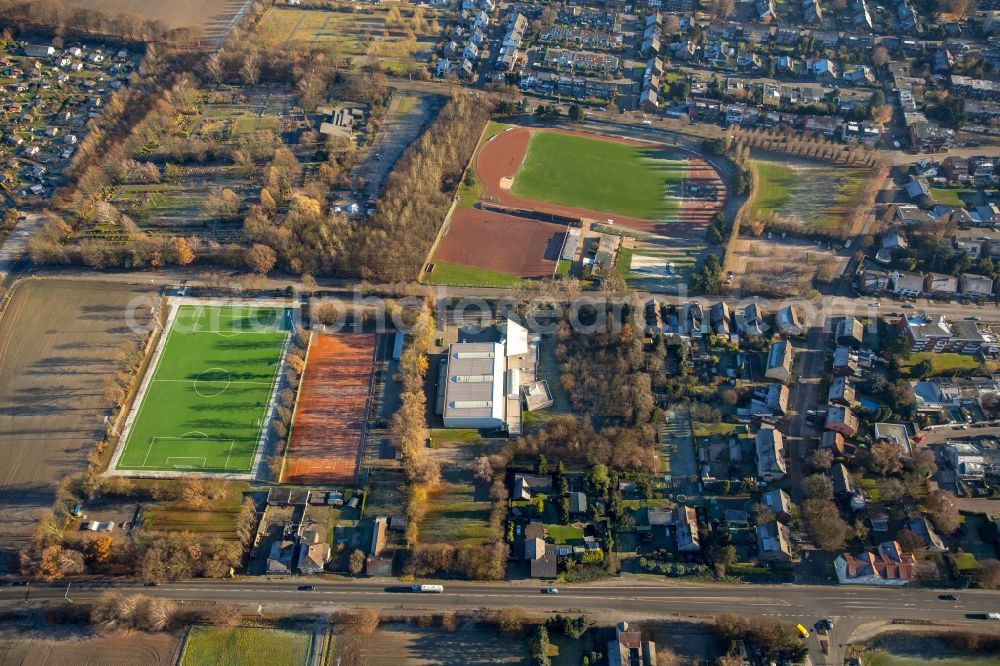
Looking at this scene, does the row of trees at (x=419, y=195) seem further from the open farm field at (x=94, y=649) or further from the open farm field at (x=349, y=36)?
the open farm field at (x=94, y=649)

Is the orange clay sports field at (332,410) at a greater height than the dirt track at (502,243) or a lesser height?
lesser

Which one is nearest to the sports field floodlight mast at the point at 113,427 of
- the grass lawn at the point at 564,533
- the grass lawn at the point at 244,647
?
the grass lawn at the point at 244,647

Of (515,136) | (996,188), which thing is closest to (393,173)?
(515,136)

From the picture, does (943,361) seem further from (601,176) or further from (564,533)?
(601,176)

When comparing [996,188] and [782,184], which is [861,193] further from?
[996,188]

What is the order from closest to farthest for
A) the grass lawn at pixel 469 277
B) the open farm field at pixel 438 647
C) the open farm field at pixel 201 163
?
the open farm field at pixel 438 647 < the grass lawn at pixel 469 277 < the open farm field at pixel 201 163
